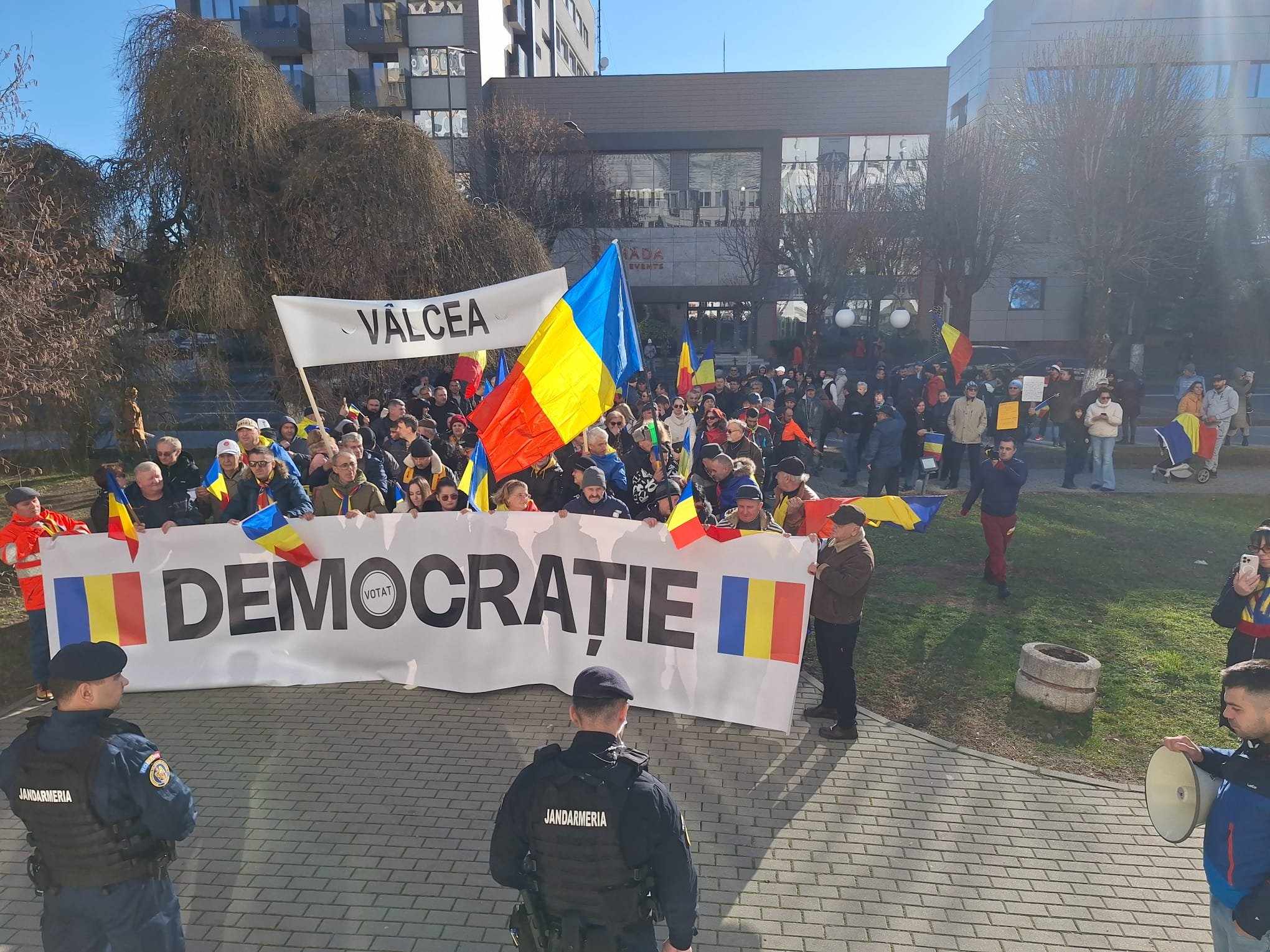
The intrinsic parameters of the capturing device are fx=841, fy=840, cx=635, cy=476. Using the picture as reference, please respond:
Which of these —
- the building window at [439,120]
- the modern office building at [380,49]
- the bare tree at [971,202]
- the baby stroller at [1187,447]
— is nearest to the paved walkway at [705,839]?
the baby stroller at [1187,447]

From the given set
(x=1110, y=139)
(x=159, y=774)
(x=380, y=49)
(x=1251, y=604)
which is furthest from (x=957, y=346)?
(x=380, y=49)

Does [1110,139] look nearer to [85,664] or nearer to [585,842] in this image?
[585,842]

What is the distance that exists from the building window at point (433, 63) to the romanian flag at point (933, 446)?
31.5m

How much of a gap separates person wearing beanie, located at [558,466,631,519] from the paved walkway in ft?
5.15

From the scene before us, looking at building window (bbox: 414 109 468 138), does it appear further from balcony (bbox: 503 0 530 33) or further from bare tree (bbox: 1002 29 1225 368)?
bare tree (bbox: 1002 29 1225 368)

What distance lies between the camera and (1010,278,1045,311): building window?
4009 centimetres

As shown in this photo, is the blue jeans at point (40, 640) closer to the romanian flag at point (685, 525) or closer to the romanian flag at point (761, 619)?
the romanian flag at point (685, 525)

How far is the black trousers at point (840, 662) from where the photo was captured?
19.8ft

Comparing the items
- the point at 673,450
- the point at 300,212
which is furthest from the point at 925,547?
the point at 300,212

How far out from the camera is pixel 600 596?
6395mm

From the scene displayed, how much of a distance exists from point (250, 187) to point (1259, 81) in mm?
46282

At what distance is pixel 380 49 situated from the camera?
37.9 m

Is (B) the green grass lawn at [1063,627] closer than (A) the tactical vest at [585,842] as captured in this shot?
No

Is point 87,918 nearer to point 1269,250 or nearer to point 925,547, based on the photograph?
point 925,547
